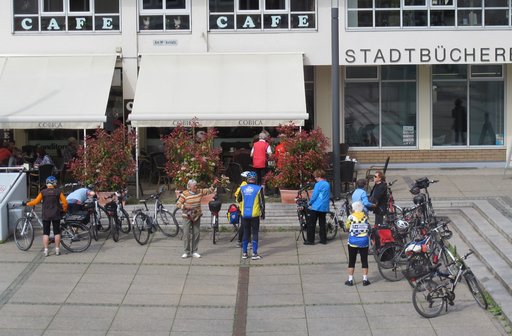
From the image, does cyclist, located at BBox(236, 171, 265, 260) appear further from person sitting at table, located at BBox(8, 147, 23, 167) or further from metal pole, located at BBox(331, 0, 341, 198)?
person sitting at table, located at BBox(8, 147, 23, 167)

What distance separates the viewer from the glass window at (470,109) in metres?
24.7

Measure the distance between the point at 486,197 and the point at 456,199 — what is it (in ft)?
2.47

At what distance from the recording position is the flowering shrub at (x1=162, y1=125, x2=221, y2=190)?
760 inches

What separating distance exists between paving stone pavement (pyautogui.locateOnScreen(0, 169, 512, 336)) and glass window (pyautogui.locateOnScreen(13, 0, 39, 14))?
8.60m

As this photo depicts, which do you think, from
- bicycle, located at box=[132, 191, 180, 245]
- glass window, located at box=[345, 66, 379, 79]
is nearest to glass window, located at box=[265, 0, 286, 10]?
glass window, located at box=[345, 66, 379, 79]

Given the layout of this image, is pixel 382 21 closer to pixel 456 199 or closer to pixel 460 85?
pixel 460 85

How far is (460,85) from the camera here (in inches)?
974

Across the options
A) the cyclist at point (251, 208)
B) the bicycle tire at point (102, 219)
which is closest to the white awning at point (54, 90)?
the bicycle tire at point (102, 219)

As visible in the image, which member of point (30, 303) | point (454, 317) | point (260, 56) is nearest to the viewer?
point (454, 317)

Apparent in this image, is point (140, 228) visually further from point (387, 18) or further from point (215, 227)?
point (387, 18)

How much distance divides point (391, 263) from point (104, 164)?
753 cm

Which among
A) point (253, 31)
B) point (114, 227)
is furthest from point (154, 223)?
point (253, 31)

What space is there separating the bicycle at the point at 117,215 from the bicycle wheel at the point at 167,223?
686 mm

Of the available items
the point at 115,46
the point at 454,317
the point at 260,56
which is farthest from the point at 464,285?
the point at 115,46
